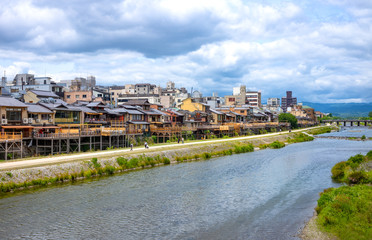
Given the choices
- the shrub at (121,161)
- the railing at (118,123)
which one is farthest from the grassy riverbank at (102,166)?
the railing at (118,123)

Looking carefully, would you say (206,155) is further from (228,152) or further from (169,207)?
(169,207)

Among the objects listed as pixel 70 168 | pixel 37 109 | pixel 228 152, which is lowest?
pixel 228 152

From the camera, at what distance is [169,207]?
2717 cm

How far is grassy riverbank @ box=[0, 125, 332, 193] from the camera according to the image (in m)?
31.7

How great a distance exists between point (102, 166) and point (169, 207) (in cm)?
1595

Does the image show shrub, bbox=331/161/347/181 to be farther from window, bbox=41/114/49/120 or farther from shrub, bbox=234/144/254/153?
window, bbox=41/114/49/120

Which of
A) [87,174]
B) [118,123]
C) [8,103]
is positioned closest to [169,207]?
[87,174]

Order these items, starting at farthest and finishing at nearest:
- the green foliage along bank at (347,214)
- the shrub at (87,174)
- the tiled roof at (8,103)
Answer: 1. the tiled roof at (8,103)
2. the shrub at (87,174)
3. the green foliage along bank at (347,214)

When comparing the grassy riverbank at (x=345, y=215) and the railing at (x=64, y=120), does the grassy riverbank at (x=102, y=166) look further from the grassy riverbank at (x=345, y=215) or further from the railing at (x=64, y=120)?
the grassy riverbank at (x=345, y=215)

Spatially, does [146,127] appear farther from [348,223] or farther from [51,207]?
[348,223]

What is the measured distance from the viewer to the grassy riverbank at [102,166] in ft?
104

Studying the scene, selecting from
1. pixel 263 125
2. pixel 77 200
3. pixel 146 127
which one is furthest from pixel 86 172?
pixel 263 125

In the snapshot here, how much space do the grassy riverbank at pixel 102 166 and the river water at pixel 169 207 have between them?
193cm

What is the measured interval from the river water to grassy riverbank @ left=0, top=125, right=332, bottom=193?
193 cm
